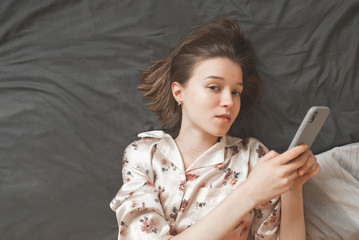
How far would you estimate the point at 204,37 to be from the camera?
133 centimetres

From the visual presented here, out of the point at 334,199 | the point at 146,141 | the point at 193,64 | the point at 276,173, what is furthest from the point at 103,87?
the point at 334,199

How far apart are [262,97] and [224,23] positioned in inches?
12.6

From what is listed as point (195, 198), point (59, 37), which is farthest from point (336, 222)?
point (59, 37)

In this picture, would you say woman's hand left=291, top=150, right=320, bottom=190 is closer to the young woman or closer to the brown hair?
the young woman

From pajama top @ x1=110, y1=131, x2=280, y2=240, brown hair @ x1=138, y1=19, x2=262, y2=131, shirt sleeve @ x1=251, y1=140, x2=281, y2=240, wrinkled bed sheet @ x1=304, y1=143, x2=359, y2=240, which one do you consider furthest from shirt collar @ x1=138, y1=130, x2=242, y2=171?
wrinkled bed sheet @ x1=304, y1=143, x2=359, y2=240

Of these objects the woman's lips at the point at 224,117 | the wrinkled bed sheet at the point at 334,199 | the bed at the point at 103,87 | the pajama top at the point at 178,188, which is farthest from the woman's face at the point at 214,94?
the wrinkled bed sheet at the point at 334,199

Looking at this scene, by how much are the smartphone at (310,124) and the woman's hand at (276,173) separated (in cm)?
3

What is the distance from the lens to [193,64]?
127cm

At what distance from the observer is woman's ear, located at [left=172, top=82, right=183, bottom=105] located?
4.25 feet

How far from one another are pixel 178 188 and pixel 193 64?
16.9 inches

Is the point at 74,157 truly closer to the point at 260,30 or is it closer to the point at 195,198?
the point at 195,198

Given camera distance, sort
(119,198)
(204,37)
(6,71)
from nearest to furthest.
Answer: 1. (119,198)
2. (204,37)
3. (6,71)

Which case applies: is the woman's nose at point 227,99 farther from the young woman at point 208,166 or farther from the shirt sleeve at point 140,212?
the shirt sleeve at point 140,212

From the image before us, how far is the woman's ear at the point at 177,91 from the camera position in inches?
51.0
